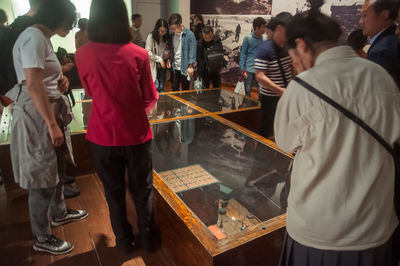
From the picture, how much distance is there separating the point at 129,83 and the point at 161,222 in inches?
37.3

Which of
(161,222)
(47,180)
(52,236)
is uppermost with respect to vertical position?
(47,180)

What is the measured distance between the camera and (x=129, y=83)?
146 cm

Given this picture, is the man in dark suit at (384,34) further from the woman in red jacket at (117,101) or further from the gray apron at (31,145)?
the gray apron at (31,145)

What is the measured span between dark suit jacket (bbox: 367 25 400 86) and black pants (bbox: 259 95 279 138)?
917mm

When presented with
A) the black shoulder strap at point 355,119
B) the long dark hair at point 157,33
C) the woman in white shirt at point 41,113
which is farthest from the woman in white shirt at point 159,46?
the black shoulder strap at point 355,119

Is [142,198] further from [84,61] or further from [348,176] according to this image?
[348,176]

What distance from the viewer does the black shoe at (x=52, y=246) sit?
190cm

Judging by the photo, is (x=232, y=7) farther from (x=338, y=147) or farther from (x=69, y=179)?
(x=338, y=147)

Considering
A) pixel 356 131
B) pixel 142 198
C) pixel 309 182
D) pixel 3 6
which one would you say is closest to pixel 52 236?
pixel 142 198

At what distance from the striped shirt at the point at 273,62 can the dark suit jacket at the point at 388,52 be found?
667 mm

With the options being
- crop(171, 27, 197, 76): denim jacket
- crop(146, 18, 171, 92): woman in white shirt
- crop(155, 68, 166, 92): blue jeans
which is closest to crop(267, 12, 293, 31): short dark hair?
crop(171, 27, 197, 76): denim jacket

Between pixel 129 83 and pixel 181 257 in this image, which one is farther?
pixel 181 257

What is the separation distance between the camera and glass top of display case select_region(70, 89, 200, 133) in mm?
2934

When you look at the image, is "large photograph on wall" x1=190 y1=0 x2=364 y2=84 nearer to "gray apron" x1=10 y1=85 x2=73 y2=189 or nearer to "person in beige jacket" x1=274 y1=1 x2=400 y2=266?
"gray apron" x1=10 y1=85 x2=73 y2=189
